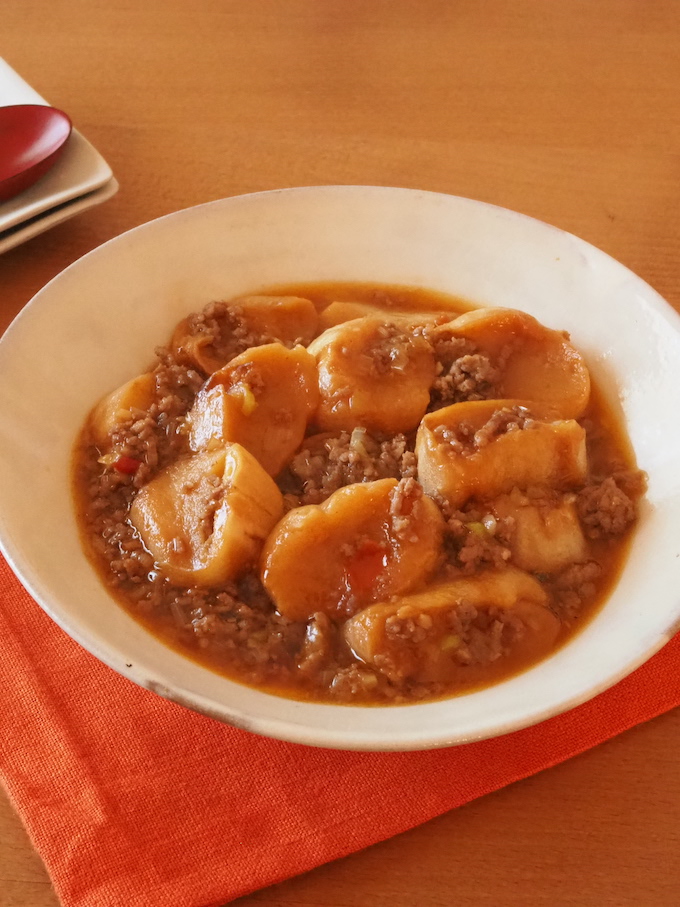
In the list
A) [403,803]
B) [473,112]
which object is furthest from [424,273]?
[403,803]

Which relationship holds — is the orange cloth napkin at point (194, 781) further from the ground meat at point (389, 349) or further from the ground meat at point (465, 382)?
the ground meat at point (389, 349)

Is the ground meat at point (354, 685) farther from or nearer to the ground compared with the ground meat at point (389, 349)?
nearer to the ground

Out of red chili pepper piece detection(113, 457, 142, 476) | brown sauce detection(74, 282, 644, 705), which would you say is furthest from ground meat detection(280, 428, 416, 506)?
red chili pepper piece detection(113, 457, 142, 476)

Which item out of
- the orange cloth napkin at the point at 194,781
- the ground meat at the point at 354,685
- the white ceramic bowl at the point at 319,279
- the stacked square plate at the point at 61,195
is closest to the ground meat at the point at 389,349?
the white ceramic bowl at the point at 319,279

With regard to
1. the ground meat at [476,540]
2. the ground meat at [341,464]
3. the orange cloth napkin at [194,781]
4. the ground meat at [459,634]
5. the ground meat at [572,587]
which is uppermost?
the ground meat at [341,464]

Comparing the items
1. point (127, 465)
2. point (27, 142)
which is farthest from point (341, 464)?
point (27, 142)
